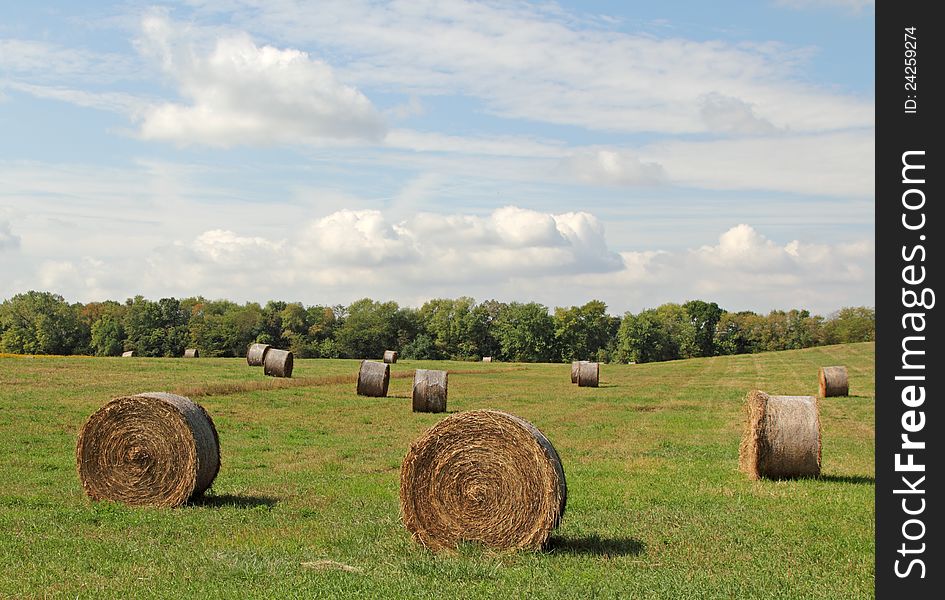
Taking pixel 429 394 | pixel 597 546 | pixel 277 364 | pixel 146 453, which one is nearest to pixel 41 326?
pixel 277 364

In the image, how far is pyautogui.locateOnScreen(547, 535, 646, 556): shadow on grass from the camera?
1038cm

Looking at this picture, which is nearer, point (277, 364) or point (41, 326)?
point (277, 364)

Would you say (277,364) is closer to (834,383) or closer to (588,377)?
(588,377)

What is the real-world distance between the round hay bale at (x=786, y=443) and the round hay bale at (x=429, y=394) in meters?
14.9

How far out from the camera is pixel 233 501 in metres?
13.9

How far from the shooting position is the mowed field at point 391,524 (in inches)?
353

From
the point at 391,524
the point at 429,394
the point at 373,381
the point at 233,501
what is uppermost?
the point at 373,381

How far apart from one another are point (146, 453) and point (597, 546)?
702 centimetres

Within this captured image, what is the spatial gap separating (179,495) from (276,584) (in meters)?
5.29

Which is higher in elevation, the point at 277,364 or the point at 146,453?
the point at 277,364

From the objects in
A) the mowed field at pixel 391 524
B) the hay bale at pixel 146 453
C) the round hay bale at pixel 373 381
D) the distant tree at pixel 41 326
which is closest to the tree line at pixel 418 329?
the distant tree at pixel 41 326

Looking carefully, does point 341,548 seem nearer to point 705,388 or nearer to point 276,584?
point 276,584

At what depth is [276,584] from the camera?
8859 mm
